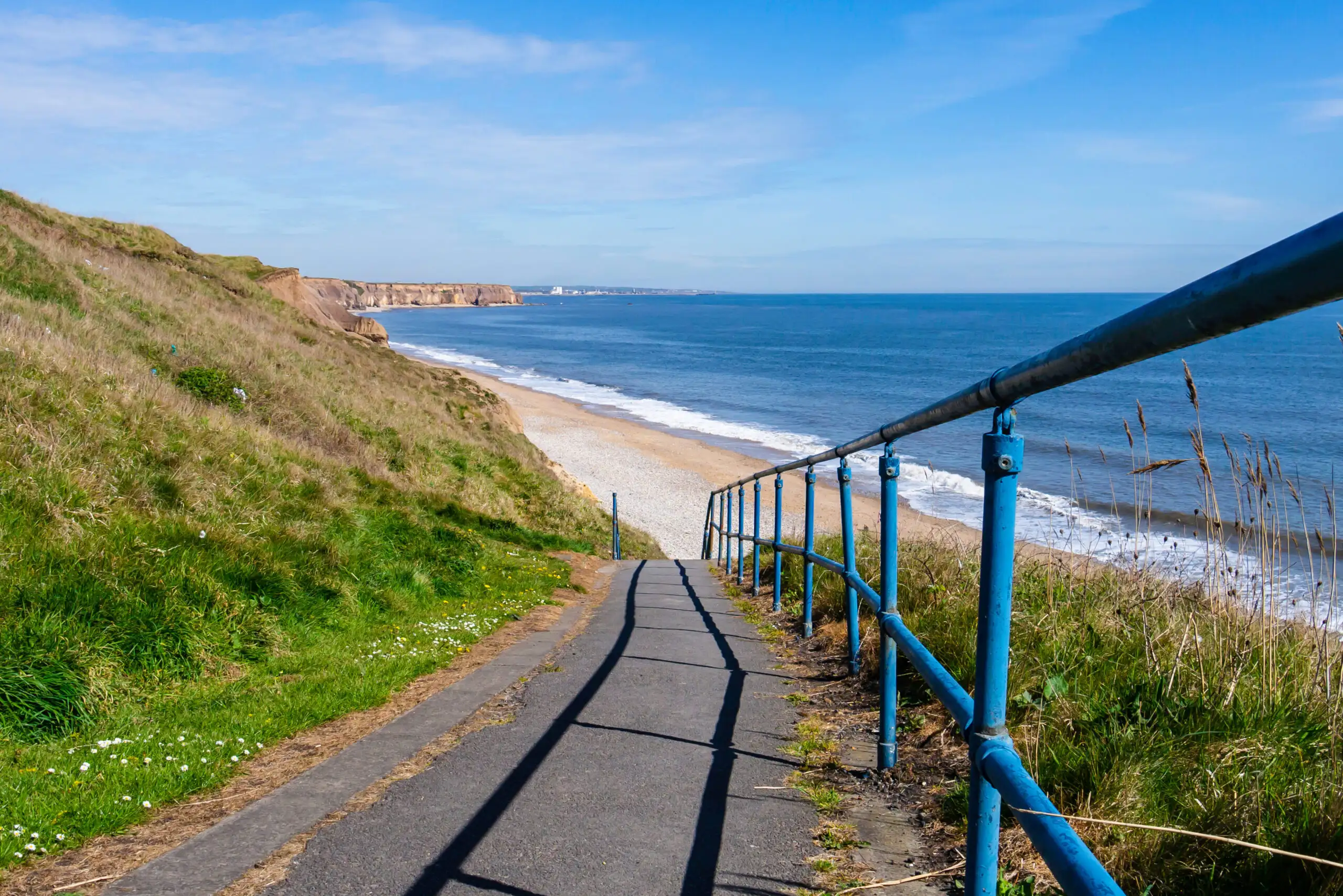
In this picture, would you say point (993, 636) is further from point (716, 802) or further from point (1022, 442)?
point (716, 802)

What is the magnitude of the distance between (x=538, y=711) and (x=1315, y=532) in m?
3.73

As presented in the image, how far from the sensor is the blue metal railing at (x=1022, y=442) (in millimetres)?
1104

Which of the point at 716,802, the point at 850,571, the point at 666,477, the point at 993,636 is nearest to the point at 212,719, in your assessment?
the point at 716,802

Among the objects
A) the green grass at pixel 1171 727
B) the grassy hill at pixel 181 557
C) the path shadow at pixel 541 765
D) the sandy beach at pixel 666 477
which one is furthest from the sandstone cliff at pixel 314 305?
the green grass at pixel 1171 727

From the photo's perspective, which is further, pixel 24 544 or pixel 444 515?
pixel 444 515

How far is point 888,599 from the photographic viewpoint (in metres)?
3.59

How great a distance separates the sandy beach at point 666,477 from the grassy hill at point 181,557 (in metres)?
8.91

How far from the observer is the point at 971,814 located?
80.2 inches

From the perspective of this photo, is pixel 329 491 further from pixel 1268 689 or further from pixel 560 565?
pixel 1268 689

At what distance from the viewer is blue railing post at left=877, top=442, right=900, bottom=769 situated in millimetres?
3500

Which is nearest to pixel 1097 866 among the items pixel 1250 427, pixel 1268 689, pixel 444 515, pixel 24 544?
pixel 1268 689

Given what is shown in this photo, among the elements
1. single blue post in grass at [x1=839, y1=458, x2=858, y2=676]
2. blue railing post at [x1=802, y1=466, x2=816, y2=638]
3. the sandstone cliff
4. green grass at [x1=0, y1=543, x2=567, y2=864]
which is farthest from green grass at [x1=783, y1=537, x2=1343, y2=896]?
the sandstone cliff

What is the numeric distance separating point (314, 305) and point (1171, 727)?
34.7 metres

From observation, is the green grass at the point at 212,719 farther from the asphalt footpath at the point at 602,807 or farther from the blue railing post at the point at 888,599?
the blue railing post at the point at 888,599
